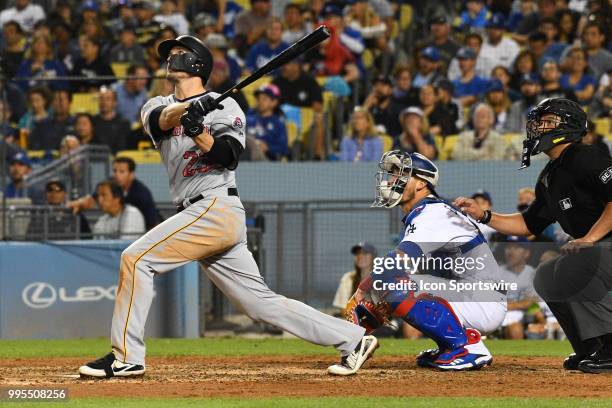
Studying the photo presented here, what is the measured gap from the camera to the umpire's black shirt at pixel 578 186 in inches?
301

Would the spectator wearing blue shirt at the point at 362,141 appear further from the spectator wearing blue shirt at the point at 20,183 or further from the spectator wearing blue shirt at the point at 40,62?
the spectator wearing blue shirt at the point at 40,62

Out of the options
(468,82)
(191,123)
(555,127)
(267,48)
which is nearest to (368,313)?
(555,127)

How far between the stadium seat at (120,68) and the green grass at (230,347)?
22.0 feet

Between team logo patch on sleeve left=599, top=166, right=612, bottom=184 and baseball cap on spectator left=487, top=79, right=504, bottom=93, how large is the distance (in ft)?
26.1

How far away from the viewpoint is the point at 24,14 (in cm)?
1967

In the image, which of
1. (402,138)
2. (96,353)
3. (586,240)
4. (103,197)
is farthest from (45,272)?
(586,240)

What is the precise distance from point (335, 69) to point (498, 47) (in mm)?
2434

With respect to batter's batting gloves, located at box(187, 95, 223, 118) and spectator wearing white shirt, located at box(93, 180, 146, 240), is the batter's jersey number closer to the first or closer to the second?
batter's batting gloves, located at box(187, 95, 223, 118)

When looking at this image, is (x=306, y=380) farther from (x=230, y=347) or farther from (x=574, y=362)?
(x=230, y=347)

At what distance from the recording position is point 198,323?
42.7 feet

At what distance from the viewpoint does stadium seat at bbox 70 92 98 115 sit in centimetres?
1627

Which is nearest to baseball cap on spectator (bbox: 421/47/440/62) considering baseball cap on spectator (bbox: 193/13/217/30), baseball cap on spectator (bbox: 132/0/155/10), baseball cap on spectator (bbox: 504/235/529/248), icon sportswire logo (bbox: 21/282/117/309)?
baseball cap on spectator (bbox: 193/13/217/30)

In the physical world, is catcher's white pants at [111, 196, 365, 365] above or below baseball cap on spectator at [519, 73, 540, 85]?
below

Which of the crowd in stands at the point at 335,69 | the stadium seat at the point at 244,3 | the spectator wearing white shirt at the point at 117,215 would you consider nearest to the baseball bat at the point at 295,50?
the spectator wearing white shirt at the point at 117,215
